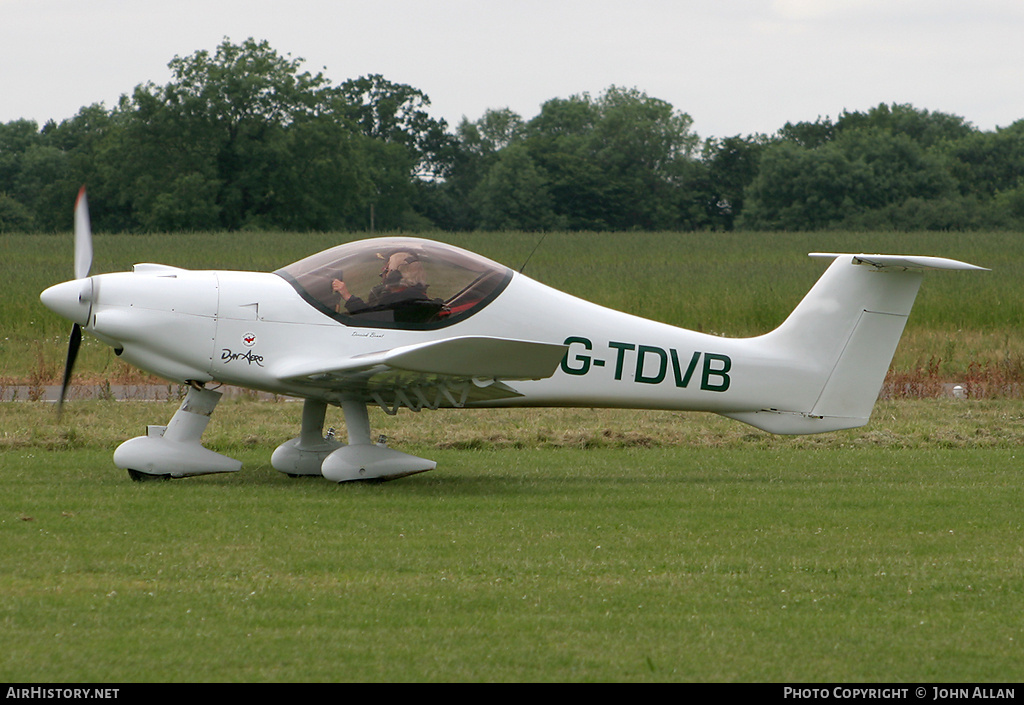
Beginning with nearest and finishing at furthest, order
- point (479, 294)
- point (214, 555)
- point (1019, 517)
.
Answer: point (214, 555) → point (1019, 517) → point (479, 294)

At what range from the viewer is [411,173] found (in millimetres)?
91875

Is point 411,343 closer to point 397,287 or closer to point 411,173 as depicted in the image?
point 397,287

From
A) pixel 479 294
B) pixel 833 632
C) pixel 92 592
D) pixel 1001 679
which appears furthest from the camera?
pixel 479 294

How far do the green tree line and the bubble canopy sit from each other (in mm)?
45600

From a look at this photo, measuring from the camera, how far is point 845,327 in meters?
9.90

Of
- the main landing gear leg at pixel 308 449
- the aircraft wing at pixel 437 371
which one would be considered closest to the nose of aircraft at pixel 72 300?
the aircraft wing at pixel 437 371

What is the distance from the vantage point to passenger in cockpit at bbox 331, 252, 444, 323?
923cm

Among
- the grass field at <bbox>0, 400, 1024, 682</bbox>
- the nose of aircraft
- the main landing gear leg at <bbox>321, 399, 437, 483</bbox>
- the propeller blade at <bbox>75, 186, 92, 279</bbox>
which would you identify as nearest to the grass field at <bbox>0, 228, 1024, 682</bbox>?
the grass field at <bbox>0, 400, 1024, 682</bbox>

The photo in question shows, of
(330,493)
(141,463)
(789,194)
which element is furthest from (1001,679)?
(789,194)

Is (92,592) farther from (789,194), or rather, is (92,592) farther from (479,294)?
(789,194)

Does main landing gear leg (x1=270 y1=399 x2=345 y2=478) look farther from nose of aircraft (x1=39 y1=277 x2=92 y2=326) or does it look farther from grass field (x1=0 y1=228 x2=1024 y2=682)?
nose of aircraft (x1=39 y1=277 x2=92 y2=326)

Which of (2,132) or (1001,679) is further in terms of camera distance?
(2,132)

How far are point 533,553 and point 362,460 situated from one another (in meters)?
2.81

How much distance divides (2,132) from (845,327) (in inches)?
3792
